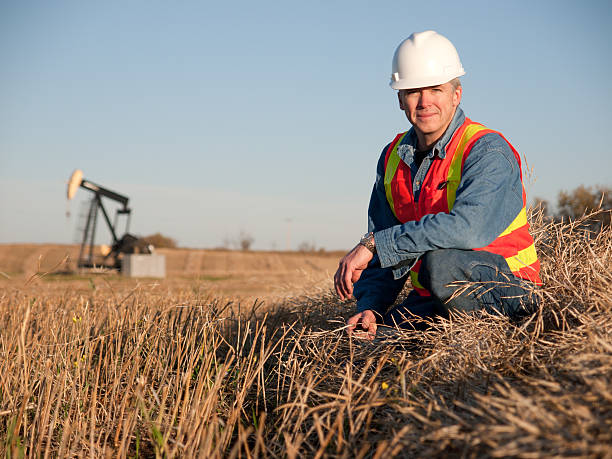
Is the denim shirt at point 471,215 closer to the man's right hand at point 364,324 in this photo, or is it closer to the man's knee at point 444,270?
the man's knee at point 444,270

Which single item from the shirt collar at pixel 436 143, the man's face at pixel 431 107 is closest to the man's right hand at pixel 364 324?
the shirt collar at pixel 436 143

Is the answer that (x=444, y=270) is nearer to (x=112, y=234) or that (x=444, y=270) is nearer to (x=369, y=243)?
(x=369, y=243)

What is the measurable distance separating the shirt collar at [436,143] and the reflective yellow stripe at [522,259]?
67 centimetres

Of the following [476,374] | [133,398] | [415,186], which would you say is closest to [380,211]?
[415,186]

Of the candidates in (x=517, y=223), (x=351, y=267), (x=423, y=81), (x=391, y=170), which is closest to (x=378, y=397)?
(x=351, y=267)

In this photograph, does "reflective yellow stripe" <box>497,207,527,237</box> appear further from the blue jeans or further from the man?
the blue jeans

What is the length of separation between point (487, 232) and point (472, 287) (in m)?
0.29

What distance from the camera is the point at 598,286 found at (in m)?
2.45

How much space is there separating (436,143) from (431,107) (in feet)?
0.66

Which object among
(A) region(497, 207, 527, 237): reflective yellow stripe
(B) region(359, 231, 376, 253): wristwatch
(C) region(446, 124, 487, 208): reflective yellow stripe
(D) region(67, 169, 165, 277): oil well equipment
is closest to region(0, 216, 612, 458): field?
(A) region(497, 207, 527, 237): reflective yellow stripe

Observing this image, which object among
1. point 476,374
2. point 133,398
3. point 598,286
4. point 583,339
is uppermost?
point 598,286

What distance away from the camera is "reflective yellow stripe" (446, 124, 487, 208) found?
9.75ft

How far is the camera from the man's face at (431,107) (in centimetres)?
311

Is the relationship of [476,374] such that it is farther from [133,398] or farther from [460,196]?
[133,398]
